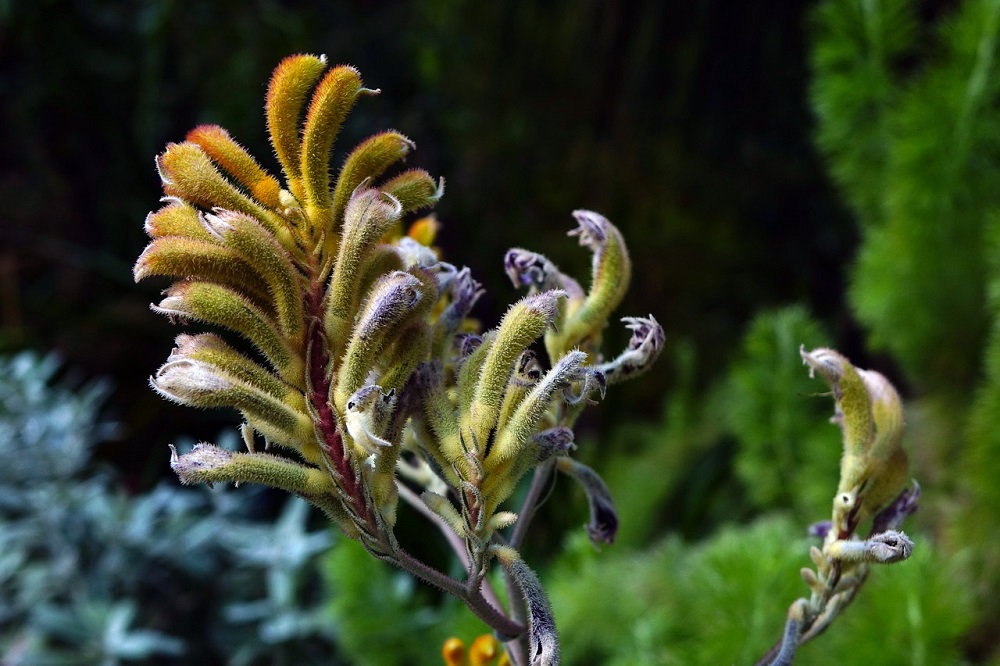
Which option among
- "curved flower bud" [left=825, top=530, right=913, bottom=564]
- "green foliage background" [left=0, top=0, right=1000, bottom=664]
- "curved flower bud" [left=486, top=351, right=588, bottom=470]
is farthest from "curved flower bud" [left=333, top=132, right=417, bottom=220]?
"green foliage background" [left=0, top=0, right=1000, bottom=664]

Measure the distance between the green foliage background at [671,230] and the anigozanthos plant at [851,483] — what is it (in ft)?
1.12

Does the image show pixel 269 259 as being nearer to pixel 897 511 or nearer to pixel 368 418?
pixel 368 418

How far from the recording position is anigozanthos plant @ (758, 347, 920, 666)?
→ 340 mm

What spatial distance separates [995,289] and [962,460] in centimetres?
25

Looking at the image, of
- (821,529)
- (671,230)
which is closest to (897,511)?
(821,529)

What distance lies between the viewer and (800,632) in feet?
1.13

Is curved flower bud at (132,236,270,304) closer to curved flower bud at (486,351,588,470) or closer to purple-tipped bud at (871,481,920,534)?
curved flower bud at (486,351,588,470)

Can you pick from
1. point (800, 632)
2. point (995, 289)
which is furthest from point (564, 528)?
point (800, 632)

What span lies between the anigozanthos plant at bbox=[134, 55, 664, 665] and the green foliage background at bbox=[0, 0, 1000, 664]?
0.44 meters

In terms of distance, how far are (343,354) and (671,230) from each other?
1.64m

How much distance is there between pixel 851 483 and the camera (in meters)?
0.35

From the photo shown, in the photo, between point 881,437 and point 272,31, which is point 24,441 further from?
point 881,437

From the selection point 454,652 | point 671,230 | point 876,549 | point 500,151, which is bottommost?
point 671,230

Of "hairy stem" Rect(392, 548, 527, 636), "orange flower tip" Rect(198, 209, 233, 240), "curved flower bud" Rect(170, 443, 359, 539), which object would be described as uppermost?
"orange flower tip" Rect(198, 209, 233, 240)
